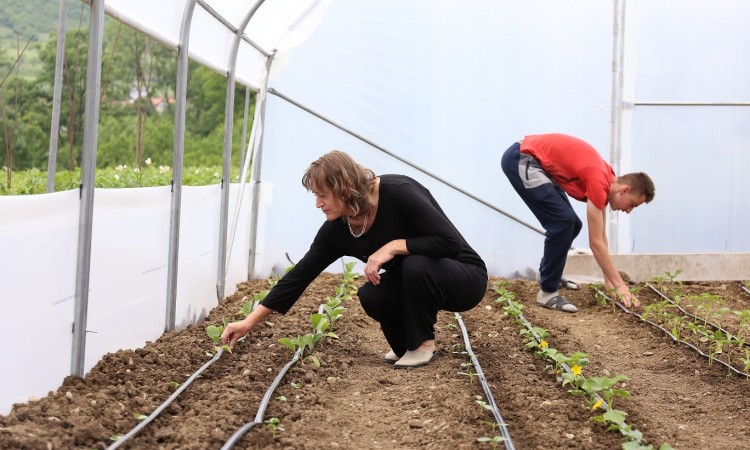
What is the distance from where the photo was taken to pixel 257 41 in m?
6.38

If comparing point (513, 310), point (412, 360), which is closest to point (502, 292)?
point (513, 310)

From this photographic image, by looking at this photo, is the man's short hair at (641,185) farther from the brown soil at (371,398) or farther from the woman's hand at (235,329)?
the woman's hand at (235,329)

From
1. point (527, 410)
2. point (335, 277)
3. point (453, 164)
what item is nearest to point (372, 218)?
point (527, 410)

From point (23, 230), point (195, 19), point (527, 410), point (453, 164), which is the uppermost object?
point (195, 19)

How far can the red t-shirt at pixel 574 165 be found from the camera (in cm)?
554

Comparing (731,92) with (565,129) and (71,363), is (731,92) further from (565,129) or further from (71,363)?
(71,363)

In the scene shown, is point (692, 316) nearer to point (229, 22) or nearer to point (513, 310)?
point (513, 310)

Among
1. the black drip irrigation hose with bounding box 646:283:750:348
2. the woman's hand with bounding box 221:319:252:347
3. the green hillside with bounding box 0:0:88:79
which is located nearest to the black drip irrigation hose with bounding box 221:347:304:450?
the woman's hand with bounding box 221:319:252:347

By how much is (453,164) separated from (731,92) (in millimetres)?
2411

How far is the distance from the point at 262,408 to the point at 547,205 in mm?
3158

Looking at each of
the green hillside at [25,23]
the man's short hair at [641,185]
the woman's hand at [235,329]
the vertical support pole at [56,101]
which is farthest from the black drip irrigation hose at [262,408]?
the green hillside at [25,23]

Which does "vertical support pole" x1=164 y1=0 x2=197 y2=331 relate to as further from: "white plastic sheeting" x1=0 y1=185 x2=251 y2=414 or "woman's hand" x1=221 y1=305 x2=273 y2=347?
"woman's hand" x1=221 y1=305 x2=273 y2=347

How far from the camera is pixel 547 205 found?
5.84 metres

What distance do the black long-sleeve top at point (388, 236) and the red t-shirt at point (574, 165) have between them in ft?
6.24
